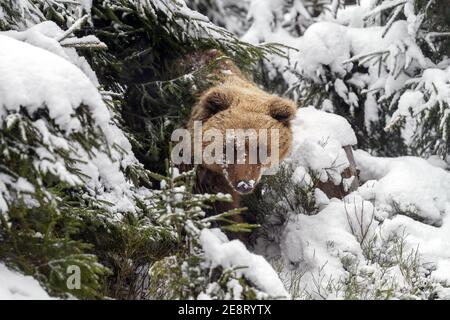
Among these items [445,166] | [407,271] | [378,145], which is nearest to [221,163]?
[407,271]

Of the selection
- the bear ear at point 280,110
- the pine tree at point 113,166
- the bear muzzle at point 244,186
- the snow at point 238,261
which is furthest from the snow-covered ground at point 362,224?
the pine tree at point 113,166

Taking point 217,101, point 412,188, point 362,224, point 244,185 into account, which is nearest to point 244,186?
point 244,185

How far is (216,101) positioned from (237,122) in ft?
0.85

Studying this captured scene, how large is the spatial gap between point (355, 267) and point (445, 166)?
2.85 m

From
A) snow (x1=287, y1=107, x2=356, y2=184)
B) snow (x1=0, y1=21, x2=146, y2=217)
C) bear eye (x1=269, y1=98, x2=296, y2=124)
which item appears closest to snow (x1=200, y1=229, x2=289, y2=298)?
snow (x1=0, y1=21, x2=146, y2=217)

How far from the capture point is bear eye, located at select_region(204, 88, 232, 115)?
4.70 metres

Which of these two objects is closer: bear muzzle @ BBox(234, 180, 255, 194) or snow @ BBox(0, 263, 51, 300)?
snow @ BBox(0, 263, 51, 300)

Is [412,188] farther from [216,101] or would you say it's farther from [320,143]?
[216,101]

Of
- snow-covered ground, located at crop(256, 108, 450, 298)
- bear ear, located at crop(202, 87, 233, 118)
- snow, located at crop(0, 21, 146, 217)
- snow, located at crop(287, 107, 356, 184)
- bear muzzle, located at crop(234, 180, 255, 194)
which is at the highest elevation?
snow, located at crop(0, 21, 146, 217)

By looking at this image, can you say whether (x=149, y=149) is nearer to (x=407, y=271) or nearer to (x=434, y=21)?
(x=407, y=271)

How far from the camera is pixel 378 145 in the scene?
25.8 feet

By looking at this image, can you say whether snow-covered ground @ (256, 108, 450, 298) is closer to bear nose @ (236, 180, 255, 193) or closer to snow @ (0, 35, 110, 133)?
bear nose @ (236, 180, 255, 193)

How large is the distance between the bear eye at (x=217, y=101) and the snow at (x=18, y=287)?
7.52ft

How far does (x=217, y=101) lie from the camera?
4699mm
